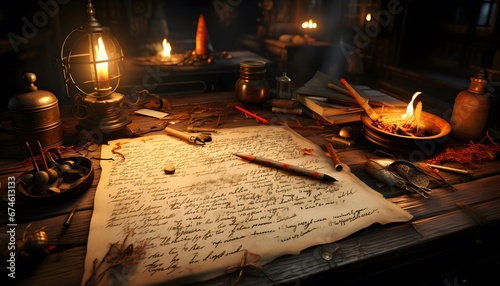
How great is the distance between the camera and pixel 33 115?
129 cm

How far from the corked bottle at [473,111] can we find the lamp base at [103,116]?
1.60 meters

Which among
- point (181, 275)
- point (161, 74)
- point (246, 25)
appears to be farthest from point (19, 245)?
point (246, 25)

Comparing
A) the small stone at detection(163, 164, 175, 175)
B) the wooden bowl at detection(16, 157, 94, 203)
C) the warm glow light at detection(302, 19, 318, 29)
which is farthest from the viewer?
the warm glow light at detection(302, 19, 318, 29)

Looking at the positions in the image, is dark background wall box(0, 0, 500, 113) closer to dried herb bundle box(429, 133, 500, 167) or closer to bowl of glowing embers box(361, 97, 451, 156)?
bowl of glowing embers box(361, 97, 451, 156)

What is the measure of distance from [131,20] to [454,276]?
19.7 ft

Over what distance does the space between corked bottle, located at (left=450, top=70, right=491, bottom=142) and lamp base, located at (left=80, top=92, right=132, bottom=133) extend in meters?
1.60

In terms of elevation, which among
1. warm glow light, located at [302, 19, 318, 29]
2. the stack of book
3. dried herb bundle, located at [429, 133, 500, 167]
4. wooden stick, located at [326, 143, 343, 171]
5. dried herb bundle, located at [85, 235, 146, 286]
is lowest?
dried herb bundle, located at [85, 235, 146, 286]

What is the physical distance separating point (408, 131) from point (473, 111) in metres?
0.32

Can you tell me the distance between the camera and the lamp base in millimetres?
1510

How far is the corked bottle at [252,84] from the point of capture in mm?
1897

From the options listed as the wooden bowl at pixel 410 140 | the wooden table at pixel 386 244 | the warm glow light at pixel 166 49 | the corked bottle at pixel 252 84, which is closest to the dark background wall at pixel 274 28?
the warm glow light at pixel 166 49

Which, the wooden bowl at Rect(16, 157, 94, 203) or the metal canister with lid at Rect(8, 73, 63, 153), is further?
the metal canister with lid at Rect(8, 73, 63, 153)

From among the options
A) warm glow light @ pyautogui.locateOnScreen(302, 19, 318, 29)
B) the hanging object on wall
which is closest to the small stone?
the hanging object on wall

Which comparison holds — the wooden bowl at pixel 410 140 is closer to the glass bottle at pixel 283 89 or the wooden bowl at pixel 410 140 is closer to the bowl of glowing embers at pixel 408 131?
the bowl of glowing embers at pixel 408 131
